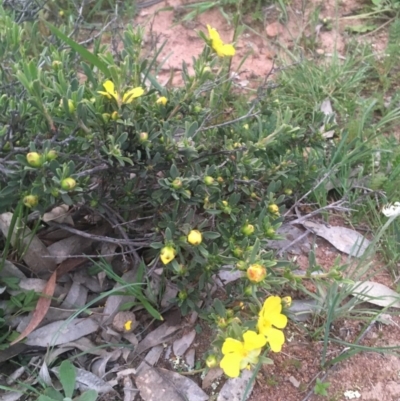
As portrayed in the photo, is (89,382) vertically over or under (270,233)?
under

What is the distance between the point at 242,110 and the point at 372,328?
1.20 m

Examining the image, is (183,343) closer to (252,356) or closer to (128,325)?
(128,325)

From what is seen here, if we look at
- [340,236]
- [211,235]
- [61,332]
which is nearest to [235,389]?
[211,235]

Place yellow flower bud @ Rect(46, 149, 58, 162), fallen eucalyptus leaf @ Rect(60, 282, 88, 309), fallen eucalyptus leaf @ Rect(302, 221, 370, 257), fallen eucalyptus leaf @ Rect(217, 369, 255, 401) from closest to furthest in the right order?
1. yellow flower bud @ Rect(46, 149, 58, 162)
2. fallen eucalyptus leaf @ Rect(217, 369, 255, 401)
3. fallen eucalyptus leaf @ Rect(60, 282, 88, 309)
4. fallen eucalyptus leaf @ Rect(302, 221, 370, 257)

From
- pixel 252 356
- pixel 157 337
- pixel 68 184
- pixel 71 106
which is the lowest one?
pixel 157 337

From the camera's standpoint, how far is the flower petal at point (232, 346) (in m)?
1.44

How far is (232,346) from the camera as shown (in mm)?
1447

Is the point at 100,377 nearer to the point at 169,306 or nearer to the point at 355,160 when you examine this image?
the point at 169,306

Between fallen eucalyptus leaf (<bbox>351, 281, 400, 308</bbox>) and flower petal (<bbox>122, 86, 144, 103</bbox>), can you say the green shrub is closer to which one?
flower petal (<bbox>122, 86, 144, 103</bbox>)

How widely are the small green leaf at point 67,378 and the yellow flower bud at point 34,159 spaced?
67 centimetres

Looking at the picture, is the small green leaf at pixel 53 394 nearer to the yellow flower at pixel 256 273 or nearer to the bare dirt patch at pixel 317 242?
the bare dirt patch at pixel 317 242

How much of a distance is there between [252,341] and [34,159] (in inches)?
31.5

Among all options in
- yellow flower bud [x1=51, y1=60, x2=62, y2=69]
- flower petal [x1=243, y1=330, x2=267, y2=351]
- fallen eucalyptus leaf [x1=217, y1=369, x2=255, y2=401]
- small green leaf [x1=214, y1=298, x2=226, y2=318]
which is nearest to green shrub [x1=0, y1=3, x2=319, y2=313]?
yellow flower bud [x1=51, y1=60, x2=62, y2=69]

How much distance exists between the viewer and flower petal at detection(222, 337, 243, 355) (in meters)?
1.44
